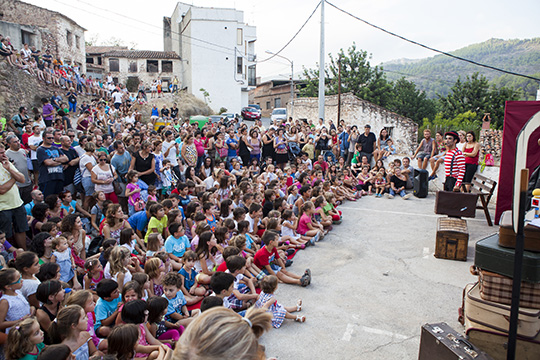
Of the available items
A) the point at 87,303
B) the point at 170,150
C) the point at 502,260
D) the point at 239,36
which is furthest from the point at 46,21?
the point at 502,260

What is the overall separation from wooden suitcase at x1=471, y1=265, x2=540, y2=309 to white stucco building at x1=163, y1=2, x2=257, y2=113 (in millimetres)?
33229

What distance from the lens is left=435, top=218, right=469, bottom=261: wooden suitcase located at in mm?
6859

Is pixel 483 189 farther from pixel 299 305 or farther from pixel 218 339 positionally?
pixel 218 339

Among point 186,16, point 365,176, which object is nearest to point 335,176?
point 365,176

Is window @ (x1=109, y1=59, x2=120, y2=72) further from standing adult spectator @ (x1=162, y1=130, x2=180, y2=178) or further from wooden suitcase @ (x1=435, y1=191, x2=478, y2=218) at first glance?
wooden suitcase @ (x1=435, y1=191, x2=478, y2=218)

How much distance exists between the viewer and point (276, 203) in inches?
331

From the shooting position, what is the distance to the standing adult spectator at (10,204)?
5.52 metres

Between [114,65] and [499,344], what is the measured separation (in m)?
42.4

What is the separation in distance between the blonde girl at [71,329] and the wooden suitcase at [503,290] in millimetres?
3961

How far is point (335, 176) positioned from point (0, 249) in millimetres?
8769

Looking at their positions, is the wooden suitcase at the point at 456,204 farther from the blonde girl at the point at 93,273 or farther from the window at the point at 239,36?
the window at the point at 239,36

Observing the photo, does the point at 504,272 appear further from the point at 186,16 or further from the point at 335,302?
the point at 186,16

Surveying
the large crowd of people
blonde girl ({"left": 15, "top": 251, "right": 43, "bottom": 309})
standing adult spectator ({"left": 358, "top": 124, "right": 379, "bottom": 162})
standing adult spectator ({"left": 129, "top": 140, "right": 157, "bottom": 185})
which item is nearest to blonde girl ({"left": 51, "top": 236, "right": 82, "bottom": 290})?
the large crowd of people

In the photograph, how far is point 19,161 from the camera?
21.7 feet
